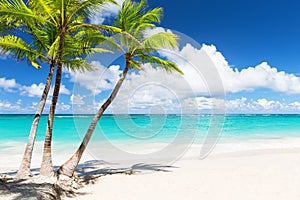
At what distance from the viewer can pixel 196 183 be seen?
272 inches

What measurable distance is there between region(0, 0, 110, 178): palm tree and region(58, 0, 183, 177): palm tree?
0.98 m

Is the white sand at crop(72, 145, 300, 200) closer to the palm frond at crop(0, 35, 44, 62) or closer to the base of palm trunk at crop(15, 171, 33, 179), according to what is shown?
the base of palm trunk at crop(15, 171, 33, 179)

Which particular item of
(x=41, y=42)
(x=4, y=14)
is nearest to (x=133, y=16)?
(x=41, y=42)

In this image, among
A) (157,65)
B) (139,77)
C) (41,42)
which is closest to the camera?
(41,42)

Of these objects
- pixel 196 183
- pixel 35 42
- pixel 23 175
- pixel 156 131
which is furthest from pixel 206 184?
pixel 156 131

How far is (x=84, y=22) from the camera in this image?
22.0ft

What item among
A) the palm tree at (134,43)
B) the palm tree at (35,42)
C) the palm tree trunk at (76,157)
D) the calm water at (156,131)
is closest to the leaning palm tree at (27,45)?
the palm tree at (35,42)

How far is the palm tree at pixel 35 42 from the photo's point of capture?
19.0ft

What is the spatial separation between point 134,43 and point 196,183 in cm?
400

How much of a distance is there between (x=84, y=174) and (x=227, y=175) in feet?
14.1

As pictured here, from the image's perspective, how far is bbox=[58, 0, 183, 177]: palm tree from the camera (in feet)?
23.6

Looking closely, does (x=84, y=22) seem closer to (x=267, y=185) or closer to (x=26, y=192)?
(x=26, y=192)

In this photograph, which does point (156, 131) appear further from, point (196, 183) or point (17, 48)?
point (17, 48)

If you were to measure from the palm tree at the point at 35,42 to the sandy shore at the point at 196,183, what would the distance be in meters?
2.11
